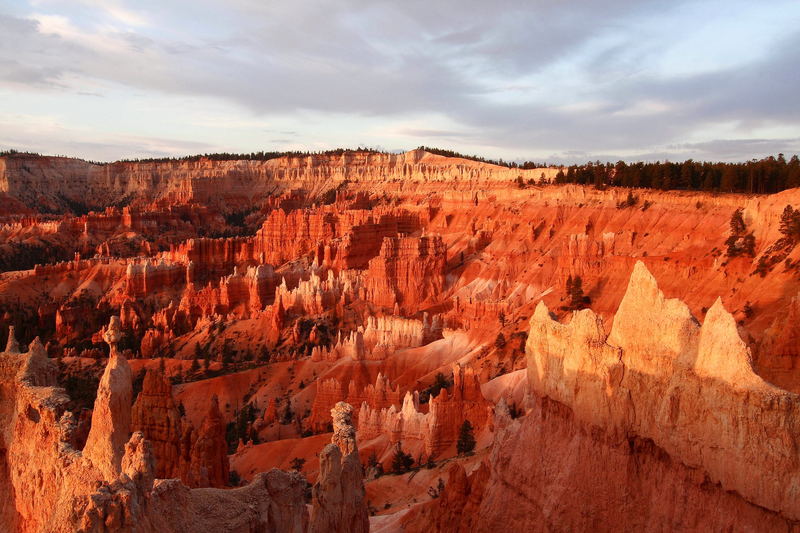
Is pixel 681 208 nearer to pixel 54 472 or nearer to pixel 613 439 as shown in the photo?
pixel 613 439

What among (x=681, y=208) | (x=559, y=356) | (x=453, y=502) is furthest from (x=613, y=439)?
(x=681, y=208)

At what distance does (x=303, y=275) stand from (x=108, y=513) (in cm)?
6310

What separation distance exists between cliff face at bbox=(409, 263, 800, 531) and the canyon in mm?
45

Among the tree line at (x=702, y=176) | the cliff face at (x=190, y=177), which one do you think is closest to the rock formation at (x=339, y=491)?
the tree line at (x=702, y=176)

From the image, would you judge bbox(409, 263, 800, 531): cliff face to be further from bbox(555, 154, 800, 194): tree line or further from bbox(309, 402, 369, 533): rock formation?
bbox(555, 154, 800, 194): tree line

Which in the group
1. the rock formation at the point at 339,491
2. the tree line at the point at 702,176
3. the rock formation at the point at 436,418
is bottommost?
the rock formation at the point at 436,418

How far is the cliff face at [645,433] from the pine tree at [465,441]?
736 centimetres

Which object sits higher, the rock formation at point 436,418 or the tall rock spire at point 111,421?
the tall rock spire at point 111,421

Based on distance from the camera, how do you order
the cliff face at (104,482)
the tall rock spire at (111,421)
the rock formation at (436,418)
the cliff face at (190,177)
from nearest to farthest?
1. the cliff face at (104,482)
2. the tall rock spire at (111,421)
3. the rock formation at (436,418)
4. the cliff face at (190,177)

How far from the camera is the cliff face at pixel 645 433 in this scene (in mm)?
12023

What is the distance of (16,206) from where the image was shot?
457 feet

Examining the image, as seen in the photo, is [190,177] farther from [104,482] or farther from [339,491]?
[104,482]

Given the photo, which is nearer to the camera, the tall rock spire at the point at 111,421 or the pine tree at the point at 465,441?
the tall rock spire at the point at 111,421

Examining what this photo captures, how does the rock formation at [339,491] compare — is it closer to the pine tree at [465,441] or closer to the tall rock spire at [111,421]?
the tall rock spire at [111,421]
